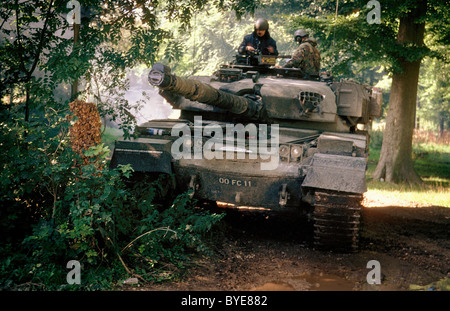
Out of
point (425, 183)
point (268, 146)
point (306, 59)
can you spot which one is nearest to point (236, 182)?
point (268, 146)

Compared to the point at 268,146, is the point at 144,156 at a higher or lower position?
lower

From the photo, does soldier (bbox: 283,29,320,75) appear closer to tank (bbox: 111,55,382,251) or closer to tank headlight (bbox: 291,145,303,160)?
tank (bbox: 111,55,382,251)

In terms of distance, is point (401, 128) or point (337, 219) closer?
point (337, 219)

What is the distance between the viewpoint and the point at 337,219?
5535 millimetres

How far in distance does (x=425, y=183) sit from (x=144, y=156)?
30.1 feet

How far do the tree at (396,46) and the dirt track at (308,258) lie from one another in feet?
14.7

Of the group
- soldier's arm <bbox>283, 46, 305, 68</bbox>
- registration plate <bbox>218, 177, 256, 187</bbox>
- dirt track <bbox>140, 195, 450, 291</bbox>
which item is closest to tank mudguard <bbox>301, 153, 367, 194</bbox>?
registration plate <bbox>218, 177, 256, 187</bbox>

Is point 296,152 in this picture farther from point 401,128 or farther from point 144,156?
point 401,128

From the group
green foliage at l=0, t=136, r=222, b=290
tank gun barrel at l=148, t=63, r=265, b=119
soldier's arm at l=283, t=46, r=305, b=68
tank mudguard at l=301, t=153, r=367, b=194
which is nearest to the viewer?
green foliage at l=0, t=136, r=222, b=290

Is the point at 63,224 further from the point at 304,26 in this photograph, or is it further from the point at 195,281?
the point at 304,26

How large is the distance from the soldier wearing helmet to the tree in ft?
7.17

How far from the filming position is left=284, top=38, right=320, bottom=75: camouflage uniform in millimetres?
8266
